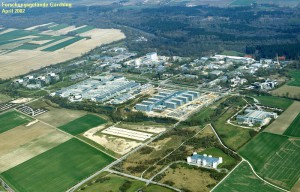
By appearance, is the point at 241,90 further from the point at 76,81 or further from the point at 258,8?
the point at 258,8

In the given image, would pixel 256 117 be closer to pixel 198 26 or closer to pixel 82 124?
pixel 82 124

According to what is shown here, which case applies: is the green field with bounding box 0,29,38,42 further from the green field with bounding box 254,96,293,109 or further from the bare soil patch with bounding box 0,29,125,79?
the green field with bounding box 254,96,293,109

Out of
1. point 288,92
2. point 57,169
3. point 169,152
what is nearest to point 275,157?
point 169,152

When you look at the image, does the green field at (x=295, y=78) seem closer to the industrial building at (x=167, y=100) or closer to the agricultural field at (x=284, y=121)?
the agricultural field at (x=284, y=121)

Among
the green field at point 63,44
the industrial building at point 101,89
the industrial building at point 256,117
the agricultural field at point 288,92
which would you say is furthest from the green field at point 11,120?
the green field at point 63,44

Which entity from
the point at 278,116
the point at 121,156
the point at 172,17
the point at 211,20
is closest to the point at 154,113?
the point at 121,156

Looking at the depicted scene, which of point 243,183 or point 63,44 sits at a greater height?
point 243,183
